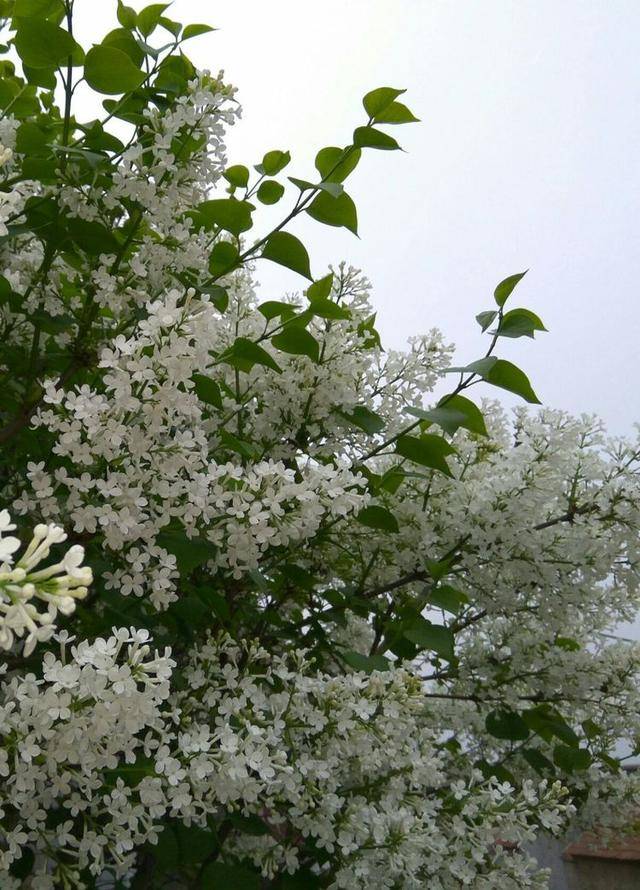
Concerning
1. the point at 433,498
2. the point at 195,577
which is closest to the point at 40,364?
the point at 195,577

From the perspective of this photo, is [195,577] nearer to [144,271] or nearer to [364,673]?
[364,673]

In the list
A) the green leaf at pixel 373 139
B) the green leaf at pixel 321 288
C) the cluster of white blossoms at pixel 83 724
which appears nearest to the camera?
the cluster of white blossoms at pixel 83 724

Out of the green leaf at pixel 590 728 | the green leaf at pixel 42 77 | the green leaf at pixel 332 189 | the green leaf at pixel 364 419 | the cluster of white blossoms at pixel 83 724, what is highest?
the green leaf at pixel 42 77

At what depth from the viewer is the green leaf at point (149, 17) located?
117cm

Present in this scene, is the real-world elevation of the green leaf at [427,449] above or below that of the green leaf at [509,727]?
above

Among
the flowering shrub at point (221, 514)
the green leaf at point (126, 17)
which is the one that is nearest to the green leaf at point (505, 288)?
the flowering shrub at point (221, 514)

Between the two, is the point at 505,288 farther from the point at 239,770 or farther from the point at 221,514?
the point at 239,770

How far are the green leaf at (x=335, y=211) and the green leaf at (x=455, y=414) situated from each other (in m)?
0.27

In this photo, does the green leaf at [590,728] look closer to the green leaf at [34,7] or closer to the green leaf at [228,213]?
the green leaf at [228,213]

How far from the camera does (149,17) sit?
1.18 metres

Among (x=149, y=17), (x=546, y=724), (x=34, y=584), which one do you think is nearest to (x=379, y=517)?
(x=546, y=724)

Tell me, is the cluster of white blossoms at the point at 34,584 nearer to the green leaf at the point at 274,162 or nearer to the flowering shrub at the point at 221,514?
the flowering shrub at the point at 221,514

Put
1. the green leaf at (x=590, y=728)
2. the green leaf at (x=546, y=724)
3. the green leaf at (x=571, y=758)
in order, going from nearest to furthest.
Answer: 1. the green leaf at (x=546, y=724)
2. the green leaf at (x=571, y=758)
3. the green leaf at (x=590, y=728)

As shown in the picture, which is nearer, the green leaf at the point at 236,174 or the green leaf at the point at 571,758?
the green leaf at the point at 236,174
